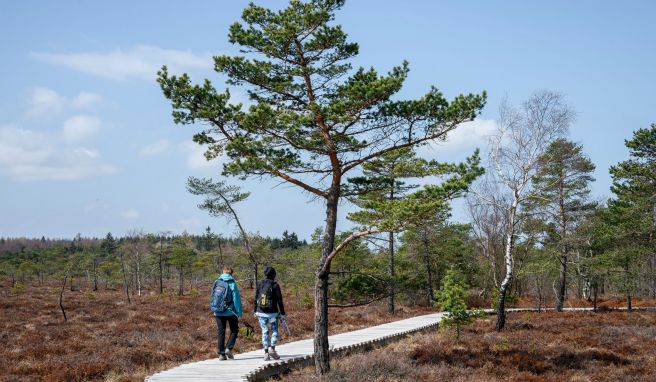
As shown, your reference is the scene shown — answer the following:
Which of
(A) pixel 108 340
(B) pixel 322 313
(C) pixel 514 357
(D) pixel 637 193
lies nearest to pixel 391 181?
(B) pixel 322 313

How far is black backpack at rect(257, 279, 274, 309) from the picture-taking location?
1120 cm

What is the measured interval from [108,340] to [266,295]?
987 cm

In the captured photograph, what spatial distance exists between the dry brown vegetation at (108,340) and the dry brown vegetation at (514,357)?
14.7ft

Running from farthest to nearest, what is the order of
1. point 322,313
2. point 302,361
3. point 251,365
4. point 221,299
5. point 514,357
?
1. point 514,357
2. point 302,361
3. point 221,299
4. point 322,313
5. point 251,365

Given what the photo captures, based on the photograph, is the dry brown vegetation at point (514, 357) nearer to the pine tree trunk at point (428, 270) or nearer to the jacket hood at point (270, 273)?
the jacket hood at point (270, 273)

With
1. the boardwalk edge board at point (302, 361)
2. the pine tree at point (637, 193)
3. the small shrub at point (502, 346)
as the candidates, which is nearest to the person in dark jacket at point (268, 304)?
the boardwalk edge board at point (302, 361)

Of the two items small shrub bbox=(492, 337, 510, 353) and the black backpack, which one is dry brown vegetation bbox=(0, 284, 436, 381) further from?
small shrub bbox=(492, 337, 510, 353)

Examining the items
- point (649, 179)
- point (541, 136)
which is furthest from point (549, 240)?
point (541, 136)

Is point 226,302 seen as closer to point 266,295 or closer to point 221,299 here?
point 221,299

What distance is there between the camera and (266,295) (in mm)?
11203

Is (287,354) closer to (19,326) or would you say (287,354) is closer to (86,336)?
(86,336)

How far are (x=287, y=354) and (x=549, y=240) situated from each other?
24.9 meters

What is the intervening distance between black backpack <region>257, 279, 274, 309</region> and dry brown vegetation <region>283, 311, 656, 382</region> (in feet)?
4.97

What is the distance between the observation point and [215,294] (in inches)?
443
